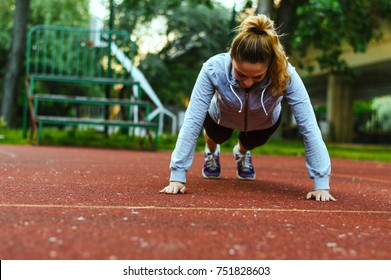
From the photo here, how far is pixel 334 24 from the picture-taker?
36.1 ft

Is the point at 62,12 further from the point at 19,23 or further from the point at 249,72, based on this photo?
the point at 249,72

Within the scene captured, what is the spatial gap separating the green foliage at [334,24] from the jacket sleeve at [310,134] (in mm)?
6970

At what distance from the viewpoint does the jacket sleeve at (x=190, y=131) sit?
297cm

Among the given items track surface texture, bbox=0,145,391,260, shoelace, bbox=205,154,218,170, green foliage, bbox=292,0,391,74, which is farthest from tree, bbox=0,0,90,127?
track surface texture, bbox=0,145,391,260

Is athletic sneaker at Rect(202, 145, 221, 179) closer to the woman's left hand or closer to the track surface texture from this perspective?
the track surface texture

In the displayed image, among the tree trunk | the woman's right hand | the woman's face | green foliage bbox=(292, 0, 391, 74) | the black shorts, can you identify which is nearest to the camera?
the woman's face

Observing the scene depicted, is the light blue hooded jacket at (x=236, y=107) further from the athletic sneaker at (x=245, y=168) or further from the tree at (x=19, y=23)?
the tree at (x=19, y=23)

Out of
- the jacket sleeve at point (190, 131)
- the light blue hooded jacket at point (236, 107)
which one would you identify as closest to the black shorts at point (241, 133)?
the light blue hooded jacket at point (236, 107)

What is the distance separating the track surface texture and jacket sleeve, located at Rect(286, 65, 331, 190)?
146 mm

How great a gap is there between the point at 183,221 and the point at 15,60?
44.7 ft

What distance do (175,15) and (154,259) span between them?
2212cm

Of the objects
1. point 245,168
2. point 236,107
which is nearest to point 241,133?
point 245,168

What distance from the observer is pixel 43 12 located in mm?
21391

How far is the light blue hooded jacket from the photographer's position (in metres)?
2.99
